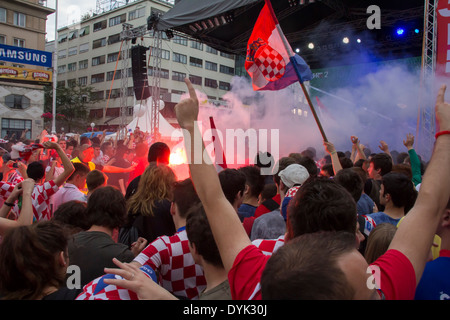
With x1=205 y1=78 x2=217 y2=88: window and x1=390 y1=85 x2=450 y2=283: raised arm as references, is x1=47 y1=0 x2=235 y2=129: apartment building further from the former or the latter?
x1=390 y1=85 x2=450 y2=283: raised arm

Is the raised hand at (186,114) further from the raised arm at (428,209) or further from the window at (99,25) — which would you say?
the window at (99,25)

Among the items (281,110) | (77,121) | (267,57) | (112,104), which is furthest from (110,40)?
(267,57)

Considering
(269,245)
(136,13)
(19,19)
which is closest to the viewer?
(269,245)

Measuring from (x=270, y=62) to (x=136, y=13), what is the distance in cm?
4304

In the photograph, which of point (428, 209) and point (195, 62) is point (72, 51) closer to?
point (195, 62)

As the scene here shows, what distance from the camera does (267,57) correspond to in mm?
6242

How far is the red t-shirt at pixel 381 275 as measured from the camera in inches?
43.3

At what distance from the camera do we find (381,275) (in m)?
1.11

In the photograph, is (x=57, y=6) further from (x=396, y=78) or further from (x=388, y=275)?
(x=388, y=275)

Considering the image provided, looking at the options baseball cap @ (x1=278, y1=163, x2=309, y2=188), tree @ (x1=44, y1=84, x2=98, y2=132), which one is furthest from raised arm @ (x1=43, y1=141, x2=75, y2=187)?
tree @ (x1=44, y1=84, x2=98, y2=132)

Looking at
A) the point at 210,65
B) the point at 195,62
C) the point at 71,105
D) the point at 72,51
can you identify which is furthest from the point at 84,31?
the point at 210,65

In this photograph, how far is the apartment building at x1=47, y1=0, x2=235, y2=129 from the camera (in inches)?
1724

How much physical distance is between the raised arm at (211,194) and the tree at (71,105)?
4466 centimetres

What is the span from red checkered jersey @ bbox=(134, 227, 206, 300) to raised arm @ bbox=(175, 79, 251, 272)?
0.81 m
